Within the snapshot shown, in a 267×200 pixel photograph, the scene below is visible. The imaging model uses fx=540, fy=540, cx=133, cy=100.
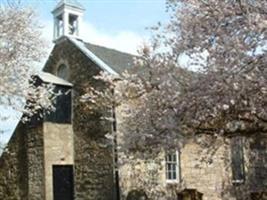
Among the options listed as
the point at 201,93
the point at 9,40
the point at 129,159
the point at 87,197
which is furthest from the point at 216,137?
the point at 87,197

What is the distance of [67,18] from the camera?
86.7 ft

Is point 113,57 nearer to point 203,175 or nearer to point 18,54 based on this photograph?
point 203,175

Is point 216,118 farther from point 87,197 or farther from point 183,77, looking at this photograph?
point 87,197

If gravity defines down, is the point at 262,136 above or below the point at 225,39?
below

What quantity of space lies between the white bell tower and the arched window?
153 cm

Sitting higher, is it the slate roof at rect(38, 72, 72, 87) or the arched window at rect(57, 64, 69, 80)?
the arched window at rect(57, 64, 69, 80)

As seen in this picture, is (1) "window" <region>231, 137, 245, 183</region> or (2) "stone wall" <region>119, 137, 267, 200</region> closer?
(2) "stone wall" <region>119, 137, 267, 200</region>

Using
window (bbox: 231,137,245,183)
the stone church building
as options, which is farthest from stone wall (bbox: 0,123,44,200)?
window (bbox: 231,137,245,183)

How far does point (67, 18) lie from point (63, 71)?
282 cm

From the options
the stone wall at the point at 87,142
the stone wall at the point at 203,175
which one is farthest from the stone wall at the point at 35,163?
the stone wall at the point at 203,175

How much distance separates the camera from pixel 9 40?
14.5 metres

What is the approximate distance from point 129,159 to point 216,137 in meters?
3.84

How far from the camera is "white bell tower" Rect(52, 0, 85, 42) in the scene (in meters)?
26.2

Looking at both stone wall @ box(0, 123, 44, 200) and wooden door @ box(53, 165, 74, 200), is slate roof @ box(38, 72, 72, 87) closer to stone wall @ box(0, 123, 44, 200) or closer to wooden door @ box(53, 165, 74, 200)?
stone wall @ box(0, 123, 44, 200)
